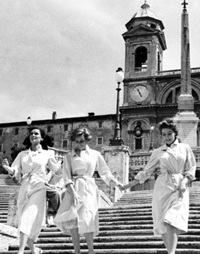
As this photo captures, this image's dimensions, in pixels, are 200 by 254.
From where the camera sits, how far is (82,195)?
278 inches

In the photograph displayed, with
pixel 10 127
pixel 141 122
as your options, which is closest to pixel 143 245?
pixel 141 122

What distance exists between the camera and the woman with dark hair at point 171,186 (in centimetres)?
662

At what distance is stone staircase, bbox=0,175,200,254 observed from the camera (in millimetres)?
8570

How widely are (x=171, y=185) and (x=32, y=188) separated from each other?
7.08ft

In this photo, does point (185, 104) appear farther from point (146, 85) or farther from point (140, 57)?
point (140, 57)

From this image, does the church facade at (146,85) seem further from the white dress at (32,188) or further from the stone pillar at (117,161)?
the white dress at (32,188)

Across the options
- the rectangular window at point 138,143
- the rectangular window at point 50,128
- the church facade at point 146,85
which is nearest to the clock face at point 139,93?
the church facade at point 146,85

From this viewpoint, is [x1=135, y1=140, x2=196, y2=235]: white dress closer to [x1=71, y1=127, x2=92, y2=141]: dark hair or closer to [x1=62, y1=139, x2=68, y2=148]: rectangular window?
[x1=71, y1=127, x2=92, y2=141]: dark hair

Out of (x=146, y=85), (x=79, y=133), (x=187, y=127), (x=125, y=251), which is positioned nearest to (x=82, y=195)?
(x=79, y=133)

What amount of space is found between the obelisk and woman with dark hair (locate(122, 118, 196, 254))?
20.2 metres

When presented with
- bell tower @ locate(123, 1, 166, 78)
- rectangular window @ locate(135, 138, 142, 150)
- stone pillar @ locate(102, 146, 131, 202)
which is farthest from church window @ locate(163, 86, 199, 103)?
stone pillar @ locate(102, 146, 131, 202)

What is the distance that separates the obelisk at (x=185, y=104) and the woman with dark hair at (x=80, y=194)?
66.3 ft

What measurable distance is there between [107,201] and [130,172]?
9959 millimetres

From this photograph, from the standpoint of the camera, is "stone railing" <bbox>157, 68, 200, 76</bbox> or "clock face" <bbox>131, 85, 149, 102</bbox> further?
"clock face" <bbox>131, 85, 149, 102</bbox>
